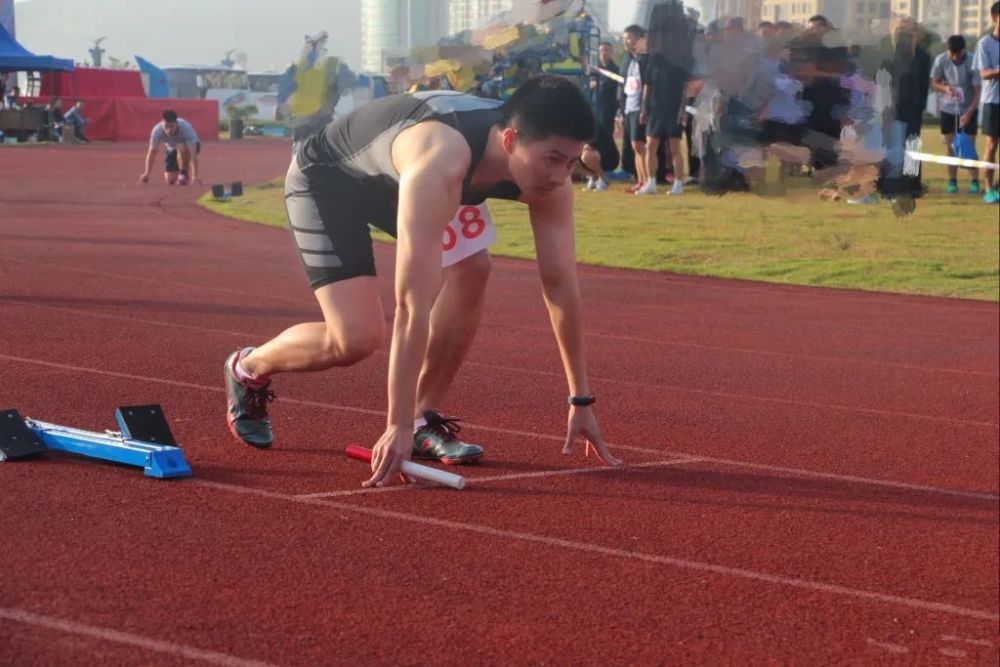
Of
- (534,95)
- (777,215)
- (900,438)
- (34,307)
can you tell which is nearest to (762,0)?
(534,95)

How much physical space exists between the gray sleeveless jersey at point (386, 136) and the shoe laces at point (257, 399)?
0.93 metres

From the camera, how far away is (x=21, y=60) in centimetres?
666

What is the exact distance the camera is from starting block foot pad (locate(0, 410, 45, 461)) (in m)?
5.36

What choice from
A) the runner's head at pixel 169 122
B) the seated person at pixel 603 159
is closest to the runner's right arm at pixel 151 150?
the runner's head at pixel 169 122

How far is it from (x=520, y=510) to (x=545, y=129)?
152 cm

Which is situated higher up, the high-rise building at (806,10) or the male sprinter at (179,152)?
the high-rise building at (806,10)

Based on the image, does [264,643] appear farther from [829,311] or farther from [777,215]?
[777,215]

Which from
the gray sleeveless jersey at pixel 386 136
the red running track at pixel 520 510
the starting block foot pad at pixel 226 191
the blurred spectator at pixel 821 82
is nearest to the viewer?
the blurred spectator at pixel 821 82

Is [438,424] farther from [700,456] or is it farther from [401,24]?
[401,24]

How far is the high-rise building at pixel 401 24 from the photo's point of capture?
4.21 metres

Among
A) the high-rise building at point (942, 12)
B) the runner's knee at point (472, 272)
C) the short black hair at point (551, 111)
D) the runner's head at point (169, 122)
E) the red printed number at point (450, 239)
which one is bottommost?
the runner's head at point (169, 122)

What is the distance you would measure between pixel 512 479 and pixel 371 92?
1.64 m

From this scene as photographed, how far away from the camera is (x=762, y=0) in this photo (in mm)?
2527

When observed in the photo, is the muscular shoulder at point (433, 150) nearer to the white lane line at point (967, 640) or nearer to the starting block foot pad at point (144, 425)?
the starting block foot pad at point (144, 425)
